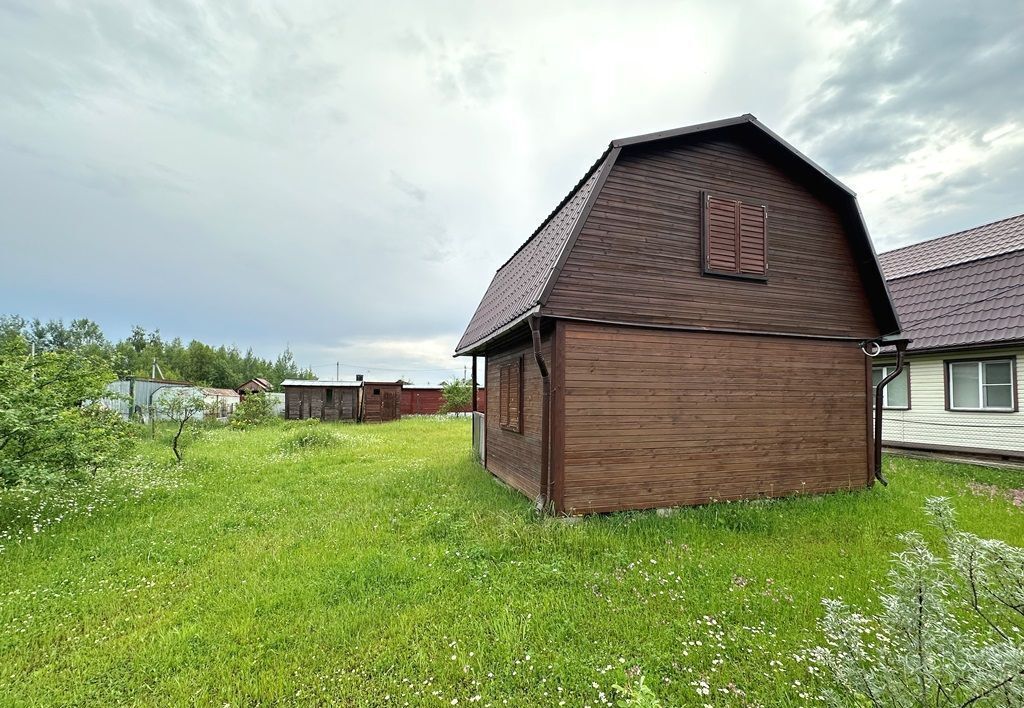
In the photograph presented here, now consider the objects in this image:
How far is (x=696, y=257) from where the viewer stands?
22.4 feet

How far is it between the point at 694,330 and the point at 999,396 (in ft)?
28.4

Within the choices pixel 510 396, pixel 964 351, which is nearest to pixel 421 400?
pixel 510 396

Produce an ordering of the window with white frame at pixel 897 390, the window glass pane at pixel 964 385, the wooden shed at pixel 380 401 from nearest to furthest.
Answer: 1. the window glass pane at pixel 964 385
2. the window with white frame at pixel 897 390
3. the wooden shed at pixel 380 401

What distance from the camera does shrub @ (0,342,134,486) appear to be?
6.10m

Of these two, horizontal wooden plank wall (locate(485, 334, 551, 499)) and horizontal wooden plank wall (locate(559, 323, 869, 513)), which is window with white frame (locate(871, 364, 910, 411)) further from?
horizontal wooden plank wall (locate(485, 334, 551, 499))

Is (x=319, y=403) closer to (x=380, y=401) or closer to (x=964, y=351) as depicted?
(x=380, y=401)

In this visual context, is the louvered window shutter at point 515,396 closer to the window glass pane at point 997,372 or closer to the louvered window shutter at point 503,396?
the louvered window shutter at point 503,396

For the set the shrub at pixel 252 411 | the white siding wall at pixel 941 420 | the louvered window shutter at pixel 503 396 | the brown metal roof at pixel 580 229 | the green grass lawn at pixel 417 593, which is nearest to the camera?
the green grass lawn at pixel 417 593

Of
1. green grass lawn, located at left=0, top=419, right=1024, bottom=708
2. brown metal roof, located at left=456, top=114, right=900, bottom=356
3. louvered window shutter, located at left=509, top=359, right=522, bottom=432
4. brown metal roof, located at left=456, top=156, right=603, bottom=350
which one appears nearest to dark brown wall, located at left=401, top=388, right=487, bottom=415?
brown metal roof, located at left=456, top=156, right=603, bottom=350

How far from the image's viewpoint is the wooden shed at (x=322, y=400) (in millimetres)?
24312

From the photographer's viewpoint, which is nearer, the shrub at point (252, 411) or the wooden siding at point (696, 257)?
the wooden siding at point (696, 257)

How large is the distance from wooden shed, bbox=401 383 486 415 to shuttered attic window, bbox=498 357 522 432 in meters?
22.8

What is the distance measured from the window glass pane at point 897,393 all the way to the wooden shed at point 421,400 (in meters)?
23.4

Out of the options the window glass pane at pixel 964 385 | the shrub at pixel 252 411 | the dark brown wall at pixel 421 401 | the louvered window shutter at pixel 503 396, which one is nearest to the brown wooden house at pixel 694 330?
the louvered window shutter at pixel 503 396
